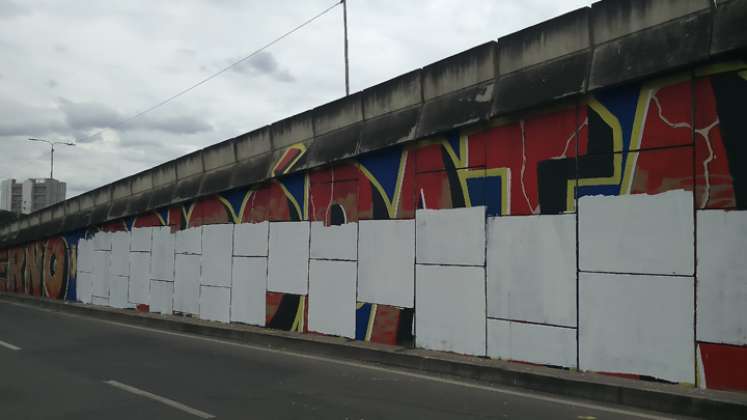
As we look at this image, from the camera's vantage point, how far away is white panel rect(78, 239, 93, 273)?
71.4 ft

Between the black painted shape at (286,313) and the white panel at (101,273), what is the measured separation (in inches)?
401

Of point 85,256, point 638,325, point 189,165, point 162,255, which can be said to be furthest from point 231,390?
point 85,256

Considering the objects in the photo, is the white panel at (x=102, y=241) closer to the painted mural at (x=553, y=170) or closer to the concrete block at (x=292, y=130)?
the painted mural at (x=553, y=170)

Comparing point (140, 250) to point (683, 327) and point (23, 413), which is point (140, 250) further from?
point (683, 327)

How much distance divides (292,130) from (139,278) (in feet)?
28.5

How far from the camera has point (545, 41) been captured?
→ 28.8ft

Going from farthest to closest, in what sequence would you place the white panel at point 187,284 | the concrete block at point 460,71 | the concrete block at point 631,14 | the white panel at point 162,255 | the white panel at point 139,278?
the white panel at point 139,278
the white panel at point 162,255
the white panel at point 187,284
the concrete block at point 460,71
the concrete block at point 631,14

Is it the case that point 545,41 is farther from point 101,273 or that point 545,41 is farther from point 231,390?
point 101,273

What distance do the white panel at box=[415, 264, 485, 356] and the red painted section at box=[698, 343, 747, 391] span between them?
10.7 ft

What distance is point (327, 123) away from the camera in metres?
12.4

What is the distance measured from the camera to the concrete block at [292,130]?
1288cm

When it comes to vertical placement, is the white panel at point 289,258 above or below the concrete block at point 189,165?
below

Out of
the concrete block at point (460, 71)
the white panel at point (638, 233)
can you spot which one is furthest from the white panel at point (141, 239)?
the white panel at point (638, 233)

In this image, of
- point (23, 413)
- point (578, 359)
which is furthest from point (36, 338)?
point (578, 359)
